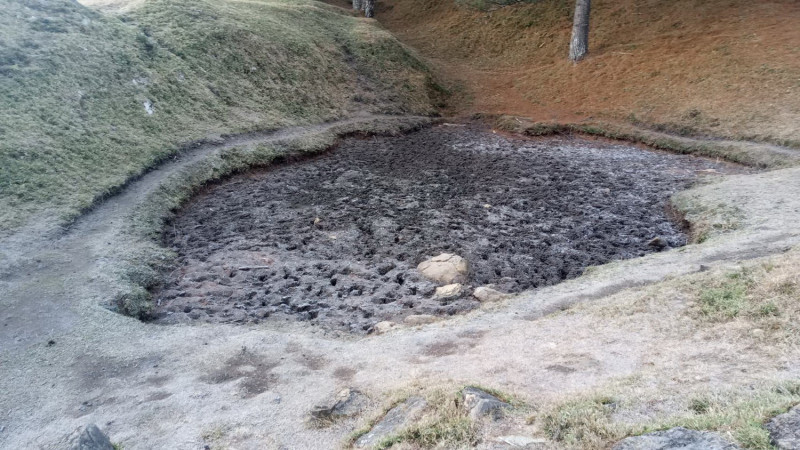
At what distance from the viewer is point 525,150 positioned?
69.6 feet

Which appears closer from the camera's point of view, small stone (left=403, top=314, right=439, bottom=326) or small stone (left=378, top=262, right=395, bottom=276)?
small stone (left=403, top=314, right=439, bottom=326)

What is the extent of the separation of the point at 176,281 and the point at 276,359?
4.35m

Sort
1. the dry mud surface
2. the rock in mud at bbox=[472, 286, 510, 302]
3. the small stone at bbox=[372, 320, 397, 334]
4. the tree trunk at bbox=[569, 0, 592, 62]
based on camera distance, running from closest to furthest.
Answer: the small stone at bbox=[372, 320, 397, 334] → the rock in mud at bbox=[472, 286, 510, 302] → the dry mud surface → the tree trunk at bbox=[569, 0, 592, 62]

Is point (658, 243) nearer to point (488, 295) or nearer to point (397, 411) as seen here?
point (488, 295)

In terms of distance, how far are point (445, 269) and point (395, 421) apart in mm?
6053

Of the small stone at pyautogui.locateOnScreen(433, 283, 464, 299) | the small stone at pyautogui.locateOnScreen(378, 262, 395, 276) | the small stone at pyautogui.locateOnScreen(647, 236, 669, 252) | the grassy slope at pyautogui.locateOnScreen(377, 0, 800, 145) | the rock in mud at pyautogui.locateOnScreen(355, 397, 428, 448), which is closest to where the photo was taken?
the rock in mud at pyautogui.locateOnScreen(355, 397, 428, 448)

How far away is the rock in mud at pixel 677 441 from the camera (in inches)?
160

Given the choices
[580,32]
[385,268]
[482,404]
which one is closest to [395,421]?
[482,404]

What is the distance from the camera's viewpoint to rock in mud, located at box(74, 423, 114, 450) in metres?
5.25

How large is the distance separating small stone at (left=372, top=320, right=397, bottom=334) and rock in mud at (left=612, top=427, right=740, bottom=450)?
17.8ft

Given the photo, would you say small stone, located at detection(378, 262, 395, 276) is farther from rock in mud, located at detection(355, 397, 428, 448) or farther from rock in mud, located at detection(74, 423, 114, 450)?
rock in mud, located at detection(74, 423, 114, 450)

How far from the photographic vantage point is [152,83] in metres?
20.0

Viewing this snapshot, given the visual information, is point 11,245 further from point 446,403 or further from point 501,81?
point 501,81

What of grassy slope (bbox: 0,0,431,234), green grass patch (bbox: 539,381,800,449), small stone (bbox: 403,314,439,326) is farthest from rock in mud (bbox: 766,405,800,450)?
grassy slope (bbox: 0,0,431,234)
